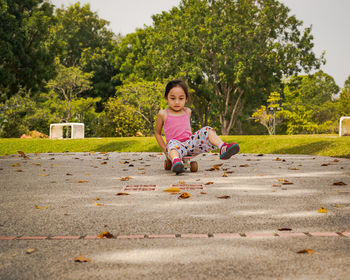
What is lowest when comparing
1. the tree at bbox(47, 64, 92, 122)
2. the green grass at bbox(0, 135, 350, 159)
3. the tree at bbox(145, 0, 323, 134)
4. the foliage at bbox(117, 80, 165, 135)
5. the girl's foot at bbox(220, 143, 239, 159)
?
the green grass at bbox(0, 135, 350, 159)

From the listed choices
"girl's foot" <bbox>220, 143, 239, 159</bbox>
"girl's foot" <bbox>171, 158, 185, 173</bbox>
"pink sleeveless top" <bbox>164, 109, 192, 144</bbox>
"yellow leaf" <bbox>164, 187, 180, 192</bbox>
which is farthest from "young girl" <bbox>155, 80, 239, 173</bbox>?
"yellow leaf" <bbox>164, 187, 180, 192</bbox>

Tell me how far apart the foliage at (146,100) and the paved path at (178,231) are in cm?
2452

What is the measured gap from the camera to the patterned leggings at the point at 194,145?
6117 millimetres

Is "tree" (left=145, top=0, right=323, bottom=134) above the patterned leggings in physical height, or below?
above

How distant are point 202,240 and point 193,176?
11.4 ft

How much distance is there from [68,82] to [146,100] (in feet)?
29.7

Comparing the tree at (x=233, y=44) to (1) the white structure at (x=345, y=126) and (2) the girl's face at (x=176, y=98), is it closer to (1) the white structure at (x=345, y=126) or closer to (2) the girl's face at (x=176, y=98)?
(1) the white structure at (x=345, y=126)

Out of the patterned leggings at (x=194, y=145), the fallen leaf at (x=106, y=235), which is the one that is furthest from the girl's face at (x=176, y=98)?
the fallen leaf at (x=106, y=235)

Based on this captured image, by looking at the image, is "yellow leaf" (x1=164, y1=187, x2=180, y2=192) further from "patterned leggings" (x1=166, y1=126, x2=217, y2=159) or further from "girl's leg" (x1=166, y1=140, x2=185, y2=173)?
"patterned leggings" (x1=166, y1=126, x2=217, y2=159)

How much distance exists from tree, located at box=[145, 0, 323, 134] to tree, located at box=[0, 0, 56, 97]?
40.9ft

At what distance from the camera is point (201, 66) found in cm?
2977

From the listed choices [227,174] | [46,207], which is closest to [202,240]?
[46,207]

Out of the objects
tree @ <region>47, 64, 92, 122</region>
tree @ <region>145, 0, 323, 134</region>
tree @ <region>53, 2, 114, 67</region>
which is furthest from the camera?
tree @ <region>53, 2, 114, 67</region>

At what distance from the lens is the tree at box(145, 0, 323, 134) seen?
28.6 metres
